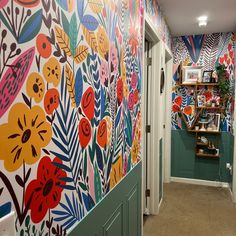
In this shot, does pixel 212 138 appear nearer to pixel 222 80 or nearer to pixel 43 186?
pixel 222 80

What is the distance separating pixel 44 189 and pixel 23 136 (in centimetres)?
23

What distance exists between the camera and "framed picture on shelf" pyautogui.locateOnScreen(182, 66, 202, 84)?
419 centimetres

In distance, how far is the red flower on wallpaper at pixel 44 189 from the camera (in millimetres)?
847

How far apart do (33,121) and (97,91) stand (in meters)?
0.51

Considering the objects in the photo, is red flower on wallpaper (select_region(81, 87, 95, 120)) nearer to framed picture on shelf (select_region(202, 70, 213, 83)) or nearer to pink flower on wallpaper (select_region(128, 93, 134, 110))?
pink flower on wallpaper (select_region(128, 93, 134, 110))

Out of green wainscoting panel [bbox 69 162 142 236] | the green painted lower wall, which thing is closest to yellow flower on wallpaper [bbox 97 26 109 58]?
green wainscoting panel [bbox 69 162 142 236]

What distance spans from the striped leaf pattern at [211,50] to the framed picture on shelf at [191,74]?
0.15 metres

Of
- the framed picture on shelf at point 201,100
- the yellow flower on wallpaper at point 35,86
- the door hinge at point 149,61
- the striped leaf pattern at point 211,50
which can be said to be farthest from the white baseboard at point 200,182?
the yellow flower on wallpaper at point 35,86

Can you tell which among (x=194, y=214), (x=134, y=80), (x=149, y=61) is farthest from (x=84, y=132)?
(x=194, y=214)

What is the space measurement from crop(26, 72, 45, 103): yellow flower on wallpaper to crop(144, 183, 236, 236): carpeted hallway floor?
238 cm

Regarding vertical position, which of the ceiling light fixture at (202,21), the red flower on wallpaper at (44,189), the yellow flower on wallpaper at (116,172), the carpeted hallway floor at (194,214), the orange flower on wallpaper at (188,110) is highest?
the ceiling light fixture at (202,21)

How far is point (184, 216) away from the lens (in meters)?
3.14

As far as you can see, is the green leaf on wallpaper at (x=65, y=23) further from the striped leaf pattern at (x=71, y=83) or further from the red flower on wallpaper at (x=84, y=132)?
the red flower on wallpaper at (x=84, y=132)

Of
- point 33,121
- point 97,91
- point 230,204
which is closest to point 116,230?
point 97,91
